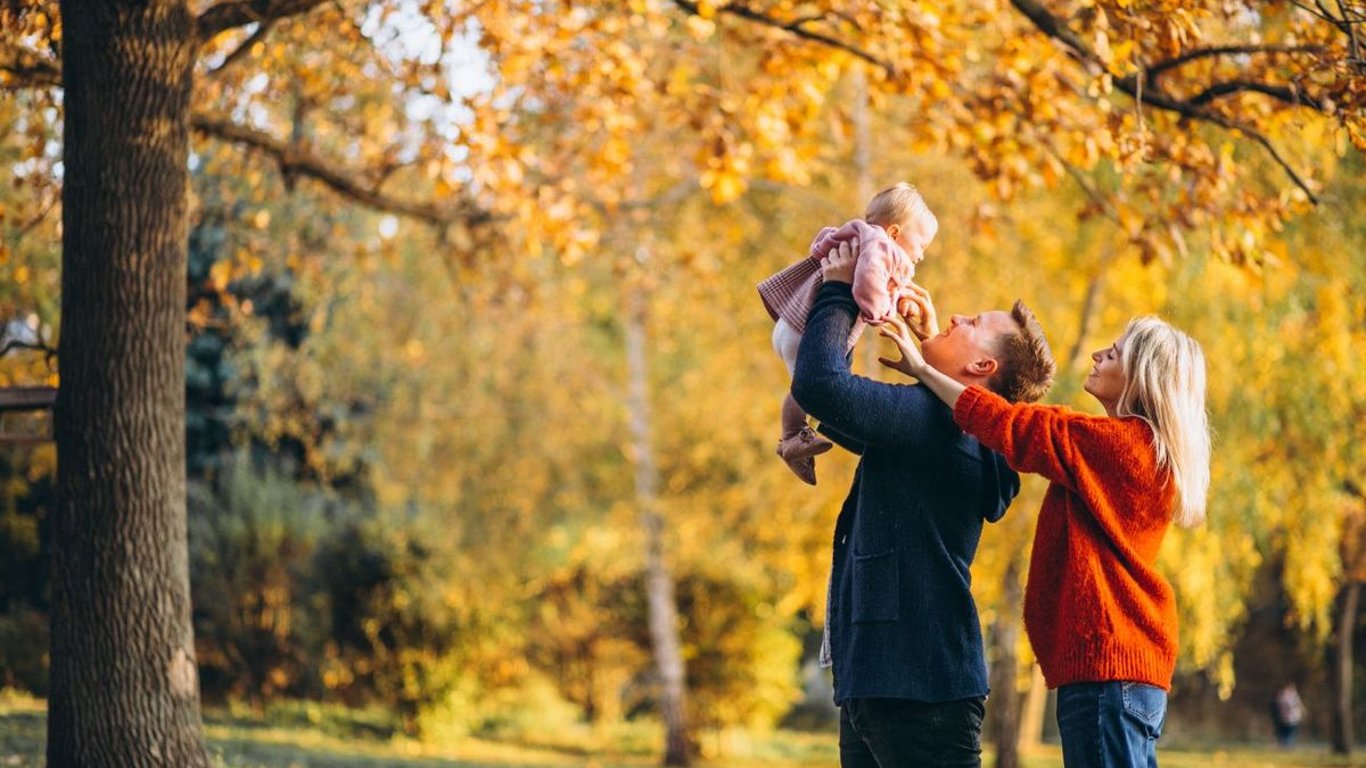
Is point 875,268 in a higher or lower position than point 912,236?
lower

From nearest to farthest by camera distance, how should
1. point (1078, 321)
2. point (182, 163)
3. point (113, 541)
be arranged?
point (113, 541), point (182, 163), point (1078, 321)

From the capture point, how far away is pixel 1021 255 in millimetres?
13852

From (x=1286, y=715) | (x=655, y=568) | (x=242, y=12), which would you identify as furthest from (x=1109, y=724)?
(x=1286, y=715)

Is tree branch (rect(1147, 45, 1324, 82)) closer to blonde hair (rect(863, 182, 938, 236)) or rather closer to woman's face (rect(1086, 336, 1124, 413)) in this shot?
woman's face (rect(1086, 336, 1124, 413))

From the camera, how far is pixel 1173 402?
3.26 metres

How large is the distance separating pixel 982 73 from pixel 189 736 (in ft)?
17.5

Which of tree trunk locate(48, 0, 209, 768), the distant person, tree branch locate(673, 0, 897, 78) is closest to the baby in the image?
tree trunk locate(48, 0, 209, 768)

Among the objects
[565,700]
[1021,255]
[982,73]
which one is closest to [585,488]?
[565,700]

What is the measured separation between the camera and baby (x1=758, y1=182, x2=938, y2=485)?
302cm

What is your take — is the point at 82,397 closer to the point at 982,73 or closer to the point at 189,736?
the point at 189,736

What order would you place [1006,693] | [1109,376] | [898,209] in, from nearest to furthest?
1. [898,209]
2. [1109,376]
3. [1006,693]

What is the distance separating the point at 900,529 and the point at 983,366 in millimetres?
434

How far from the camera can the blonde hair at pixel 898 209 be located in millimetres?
3201

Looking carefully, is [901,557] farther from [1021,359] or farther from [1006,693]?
[1006,693]
